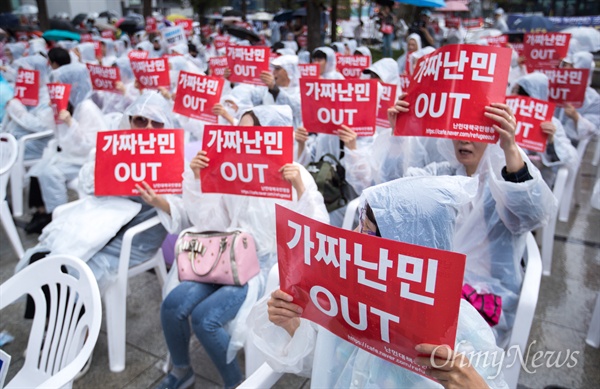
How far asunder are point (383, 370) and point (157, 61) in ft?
16.4

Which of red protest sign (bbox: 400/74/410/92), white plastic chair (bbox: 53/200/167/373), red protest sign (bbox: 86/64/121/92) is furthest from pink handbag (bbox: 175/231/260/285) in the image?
red protest sign (bbox: 86/64/121/92)

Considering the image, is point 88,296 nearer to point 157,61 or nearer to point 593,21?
point 157,61

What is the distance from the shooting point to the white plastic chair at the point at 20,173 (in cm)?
506

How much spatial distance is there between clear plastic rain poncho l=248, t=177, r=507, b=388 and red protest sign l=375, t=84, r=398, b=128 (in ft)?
9.03

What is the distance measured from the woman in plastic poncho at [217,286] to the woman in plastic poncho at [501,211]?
754 mm

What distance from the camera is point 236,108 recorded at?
5.16m

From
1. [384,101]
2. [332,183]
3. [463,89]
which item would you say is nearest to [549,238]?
[384,101]

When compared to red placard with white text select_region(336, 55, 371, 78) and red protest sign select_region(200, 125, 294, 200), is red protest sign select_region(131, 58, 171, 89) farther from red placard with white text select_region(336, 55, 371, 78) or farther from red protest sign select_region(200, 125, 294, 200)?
red protest sign select_region(200, 125, 294, 200)

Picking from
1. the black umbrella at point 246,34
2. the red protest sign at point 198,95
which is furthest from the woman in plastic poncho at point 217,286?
the black umbrella at point 246,34

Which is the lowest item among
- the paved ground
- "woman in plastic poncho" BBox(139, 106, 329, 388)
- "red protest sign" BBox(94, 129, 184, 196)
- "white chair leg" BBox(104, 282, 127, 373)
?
the paved ground

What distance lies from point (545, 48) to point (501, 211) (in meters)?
4.40

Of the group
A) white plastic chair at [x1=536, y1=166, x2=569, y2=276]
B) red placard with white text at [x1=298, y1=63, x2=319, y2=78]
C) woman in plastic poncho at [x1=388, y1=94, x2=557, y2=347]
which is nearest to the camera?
woman in plastic poncho at [x1=388, y1=94, x2=557, y2=347]

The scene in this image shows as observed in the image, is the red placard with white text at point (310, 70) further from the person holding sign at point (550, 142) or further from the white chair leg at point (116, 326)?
the white chair leg at point (116, 326)

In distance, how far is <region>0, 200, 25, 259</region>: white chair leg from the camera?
13.1ft
